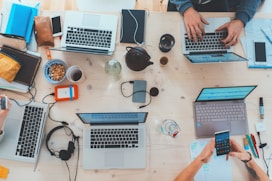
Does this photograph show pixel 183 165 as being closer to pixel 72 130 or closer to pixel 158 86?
pixel 158 86

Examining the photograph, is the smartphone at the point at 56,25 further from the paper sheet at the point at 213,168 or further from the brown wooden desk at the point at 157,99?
the paper sheet at the point at 213,168

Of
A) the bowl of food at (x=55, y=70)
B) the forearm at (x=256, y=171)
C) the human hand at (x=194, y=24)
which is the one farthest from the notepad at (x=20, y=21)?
the forearm at (x=256, y=171)

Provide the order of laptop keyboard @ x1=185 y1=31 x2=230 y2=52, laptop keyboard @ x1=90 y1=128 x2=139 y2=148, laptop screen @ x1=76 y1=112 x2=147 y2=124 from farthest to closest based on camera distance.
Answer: laptop keyboard @ x1=185 y1=31 x2=230 y2=52
laptop keyboard @ x1=90 y1=128 x2=139 y2=148
laptop screen @ x1=76 y1=112 x2=147 y2=124

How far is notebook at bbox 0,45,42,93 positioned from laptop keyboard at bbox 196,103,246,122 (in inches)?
35.5

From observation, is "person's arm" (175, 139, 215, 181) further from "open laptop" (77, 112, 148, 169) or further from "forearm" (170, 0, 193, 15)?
"forearm" (170, 0, 193, 15)

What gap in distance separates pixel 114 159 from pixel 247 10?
1096 mm

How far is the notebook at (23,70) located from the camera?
1.22 metres

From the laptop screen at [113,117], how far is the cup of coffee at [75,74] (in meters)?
0.22

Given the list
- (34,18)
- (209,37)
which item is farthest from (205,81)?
(34,18)

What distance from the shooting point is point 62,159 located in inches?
45.3

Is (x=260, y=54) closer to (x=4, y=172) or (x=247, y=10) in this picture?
(x=247, y=10)

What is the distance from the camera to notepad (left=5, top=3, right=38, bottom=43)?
1.23m

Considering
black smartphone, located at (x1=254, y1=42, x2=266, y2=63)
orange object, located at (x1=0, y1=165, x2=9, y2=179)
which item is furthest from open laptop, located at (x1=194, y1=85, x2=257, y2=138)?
orange object, located at (x1=0, y1=165, x2=9, y2=179)

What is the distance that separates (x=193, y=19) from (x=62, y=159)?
1.02m
